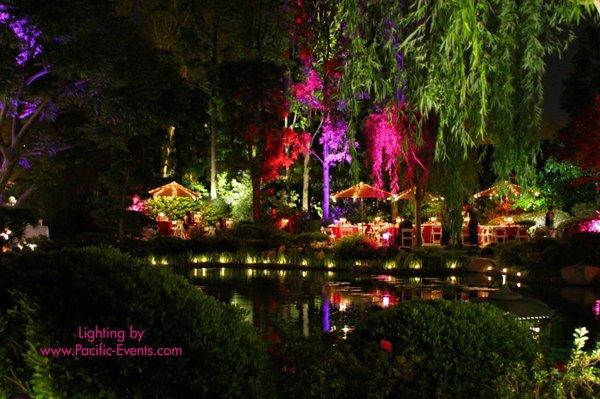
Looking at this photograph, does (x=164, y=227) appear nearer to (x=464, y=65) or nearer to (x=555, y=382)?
(x=464, y=65)

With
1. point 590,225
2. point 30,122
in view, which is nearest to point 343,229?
point 590,225

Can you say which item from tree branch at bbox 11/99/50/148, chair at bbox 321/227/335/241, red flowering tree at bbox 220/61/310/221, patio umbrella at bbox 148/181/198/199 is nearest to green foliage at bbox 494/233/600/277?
chair at bbox 321/227/335/241

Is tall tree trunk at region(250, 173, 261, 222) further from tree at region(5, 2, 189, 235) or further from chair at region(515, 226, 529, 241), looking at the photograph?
chair at region(515, 226, 529, 241)

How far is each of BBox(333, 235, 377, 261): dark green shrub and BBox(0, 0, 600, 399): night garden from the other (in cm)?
5

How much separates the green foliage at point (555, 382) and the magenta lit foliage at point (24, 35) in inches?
585

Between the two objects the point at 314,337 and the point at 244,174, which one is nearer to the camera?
the point at 314,337

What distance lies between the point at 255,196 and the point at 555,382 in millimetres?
27229

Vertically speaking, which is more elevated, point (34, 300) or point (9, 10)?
point (9, 10)

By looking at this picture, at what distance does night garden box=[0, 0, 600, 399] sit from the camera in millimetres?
4680

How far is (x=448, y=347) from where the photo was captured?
18.1 ft

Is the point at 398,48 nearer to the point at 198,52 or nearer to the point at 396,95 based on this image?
the point at 396,95

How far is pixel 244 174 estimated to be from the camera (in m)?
36.4

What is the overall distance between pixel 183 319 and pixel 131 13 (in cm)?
4045

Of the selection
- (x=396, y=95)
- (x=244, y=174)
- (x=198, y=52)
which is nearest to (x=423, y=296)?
(x=396, y=95)
